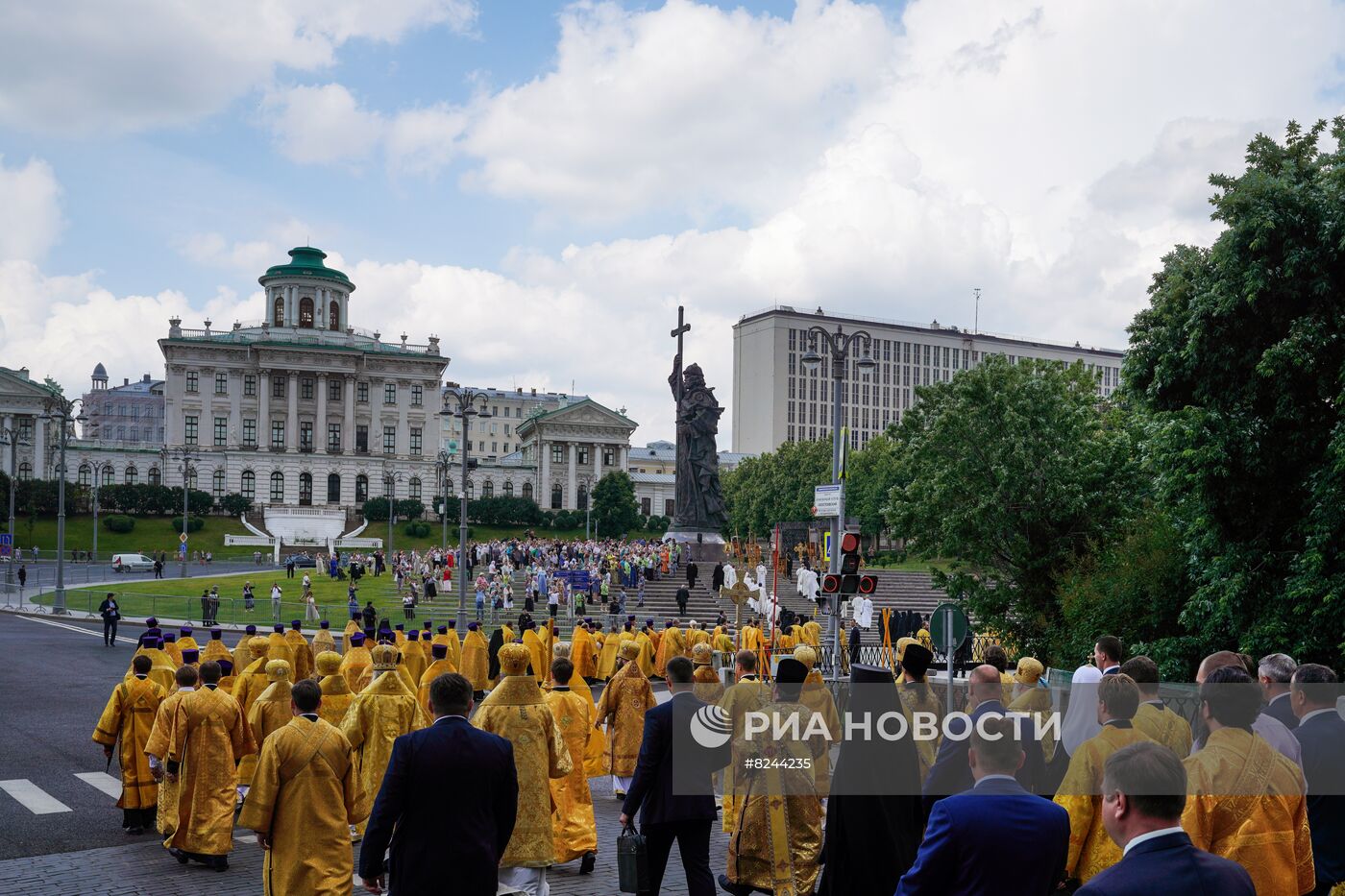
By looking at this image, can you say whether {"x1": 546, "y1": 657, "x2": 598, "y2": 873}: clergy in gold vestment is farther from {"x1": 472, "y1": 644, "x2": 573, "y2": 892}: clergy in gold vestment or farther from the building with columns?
the building with columns

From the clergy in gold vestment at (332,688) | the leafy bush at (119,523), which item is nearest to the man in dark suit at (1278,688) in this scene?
the clergy in gold vestment at (332,688)

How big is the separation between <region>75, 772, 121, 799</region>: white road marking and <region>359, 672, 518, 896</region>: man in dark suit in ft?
27.2

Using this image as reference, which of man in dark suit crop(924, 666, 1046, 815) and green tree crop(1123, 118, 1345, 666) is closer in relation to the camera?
man in dark suit crop(924, 666, 1046, 815)

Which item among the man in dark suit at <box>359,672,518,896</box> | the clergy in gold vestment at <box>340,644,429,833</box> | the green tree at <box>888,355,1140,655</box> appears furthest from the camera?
the green tree at <box>888,355,1140,655</box>

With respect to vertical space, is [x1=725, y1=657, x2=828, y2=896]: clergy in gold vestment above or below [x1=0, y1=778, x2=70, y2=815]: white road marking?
above

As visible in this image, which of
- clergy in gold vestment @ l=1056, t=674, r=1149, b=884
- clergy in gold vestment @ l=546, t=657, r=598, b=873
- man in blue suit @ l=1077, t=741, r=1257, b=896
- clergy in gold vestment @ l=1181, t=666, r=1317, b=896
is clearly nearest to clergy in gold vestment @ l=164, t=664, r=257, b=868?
clergy in gold vestment @ l=546, t=657, r=598, b=873

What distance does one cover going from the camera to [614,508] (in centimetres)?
9281

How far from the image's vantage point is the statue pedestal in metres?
48.1

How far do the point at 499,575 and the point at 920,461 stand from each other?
22.7m

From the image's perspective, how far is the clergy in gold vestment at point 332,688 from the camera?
35.3ft

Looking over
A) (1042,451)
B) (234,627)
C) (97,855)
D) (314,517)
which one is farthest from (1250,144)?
(314,517)

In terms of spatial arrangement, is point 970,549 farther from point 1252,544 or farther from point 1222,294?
point 1222,294

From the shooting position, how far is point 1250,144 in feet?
56.6

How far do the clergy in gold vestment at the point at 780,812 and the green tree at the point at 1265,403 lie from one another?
9777 millimetres
